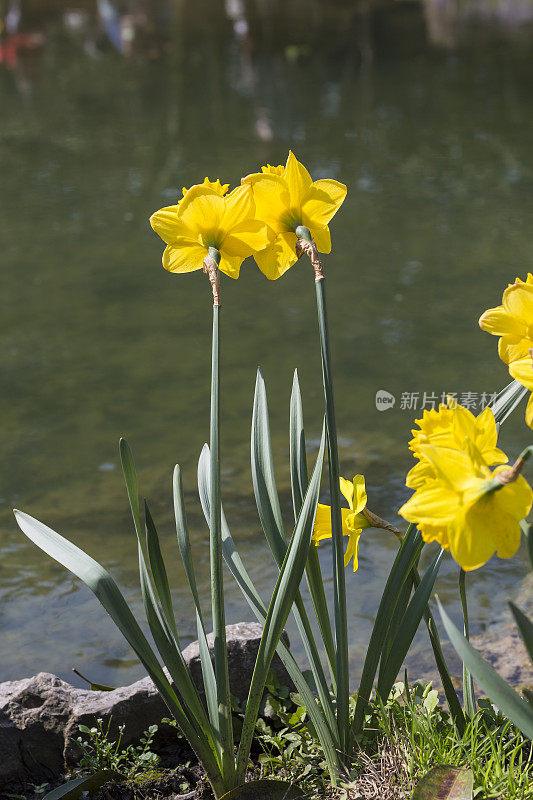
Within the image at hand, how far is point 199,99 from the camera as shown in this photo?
369 inches

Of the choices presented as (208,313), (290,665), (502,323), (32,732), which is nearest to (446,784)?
(290,665)

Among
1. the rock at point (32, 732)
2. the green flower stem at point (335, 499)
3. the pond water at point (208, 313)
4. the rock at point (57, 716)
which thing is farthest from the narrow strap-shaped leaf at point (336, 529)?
the pond water at point (208, 313)

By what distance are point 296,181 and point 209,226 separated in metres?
0.15

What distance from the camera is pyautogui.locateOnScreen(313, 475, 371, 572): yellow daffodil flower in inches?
51.1

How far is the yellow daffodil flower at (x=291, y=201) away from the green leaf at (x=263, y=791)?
773 millimetres

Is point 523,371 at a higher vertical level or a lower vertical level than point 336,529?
higher

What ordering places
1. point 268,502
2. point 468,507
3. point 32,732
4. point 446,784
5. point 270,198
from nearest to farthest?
point 468,507 → point 446,784 → point 270,198 → point 268,502 → point 32,732

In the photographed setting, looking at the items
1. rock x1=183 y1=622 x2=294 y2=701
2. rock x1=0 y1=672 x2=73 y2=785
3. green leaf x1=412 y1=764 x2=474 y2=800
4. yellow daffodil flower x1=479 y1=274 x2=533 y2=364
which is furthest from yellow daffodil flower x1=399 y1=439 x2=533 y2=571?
rock x1=0 y1=672 x2=73 y2=785

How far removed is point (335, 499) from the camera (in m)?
1.27

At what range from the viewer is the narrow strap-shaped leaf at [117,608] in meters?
1.26

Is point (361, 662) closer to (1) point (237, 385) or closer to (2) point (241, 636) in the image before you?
(2) point (241, 636)

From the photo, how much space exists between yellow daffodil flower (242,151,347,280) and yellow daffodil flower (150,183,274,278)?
25 mm

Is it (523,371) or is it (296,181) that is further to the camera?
(296,181)

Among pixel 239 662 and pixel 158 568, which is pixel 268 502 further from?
pixel 239 662
